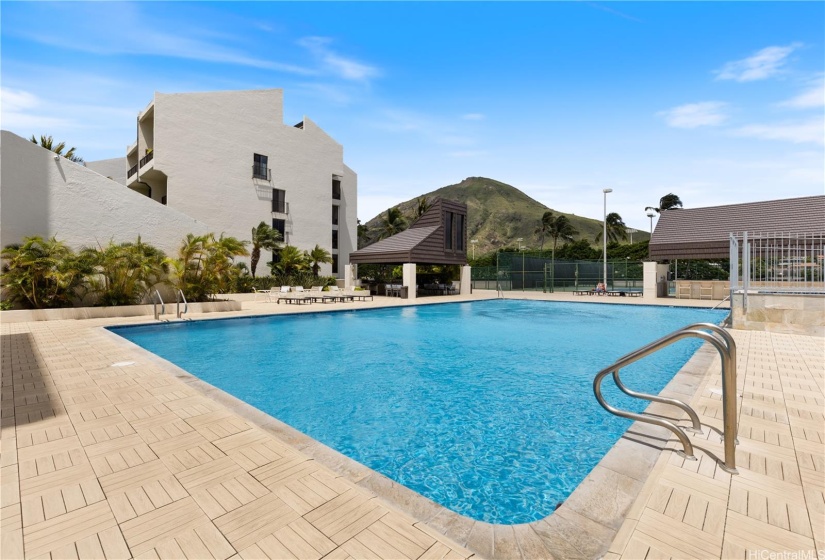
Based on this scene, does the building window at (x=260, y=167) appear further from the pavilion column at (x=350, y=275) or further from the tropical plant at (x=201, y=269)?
the tropical plant at (x=201, y=269)

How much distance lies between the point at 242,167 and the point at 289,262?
302 inches

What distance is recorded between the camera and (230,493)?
99.9 inches

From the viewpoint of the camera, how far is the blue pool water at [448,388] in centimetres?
375

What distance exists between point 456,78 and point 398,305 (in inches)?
391

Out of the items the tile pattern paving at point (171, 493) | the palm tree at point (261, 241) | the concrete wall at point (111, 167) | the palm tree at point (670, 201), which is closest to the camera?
the tile pattern paving at point (171, 493)

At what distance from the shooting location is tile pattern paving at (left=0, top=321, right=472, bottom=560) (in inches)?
80.1

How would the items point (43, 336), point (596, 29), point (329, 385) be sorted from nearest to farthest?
point (329, 385) → point (43, 336) → point (596, 29)

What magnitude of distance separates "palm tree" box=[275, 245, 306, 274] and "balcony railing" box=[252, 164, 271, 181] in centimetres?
565

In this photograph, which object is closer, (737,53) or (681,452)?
(681,452)

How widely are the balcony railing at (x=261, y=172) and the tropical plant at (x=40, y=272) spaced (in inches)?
637

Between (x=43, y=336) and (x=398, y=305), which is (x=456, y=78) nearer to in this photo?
(x=398, y=305)

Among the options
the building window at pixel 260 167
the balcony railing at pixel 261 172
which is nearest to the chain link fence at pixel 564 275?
the balcony railing at pixel 261 172

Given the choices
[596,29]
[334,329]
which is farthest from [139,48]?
[596,29]

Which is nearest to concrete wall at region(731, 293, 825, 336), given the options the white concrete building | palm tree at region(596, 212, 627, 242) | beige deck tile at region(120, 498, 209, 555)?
beige deck tile at region(120, 498, 209, 555)
